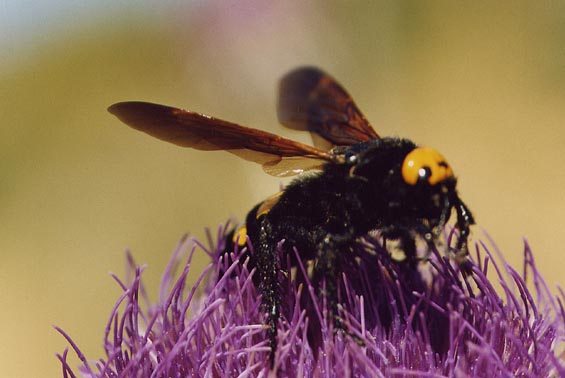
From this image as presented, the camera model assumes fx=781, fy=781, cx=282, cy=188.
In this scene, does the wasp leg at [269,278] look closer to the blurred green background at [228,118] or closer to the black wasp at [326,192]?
the black wasp at [326,192]

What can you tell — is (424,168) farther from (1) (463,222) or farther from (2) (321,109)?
(2) (321,109)

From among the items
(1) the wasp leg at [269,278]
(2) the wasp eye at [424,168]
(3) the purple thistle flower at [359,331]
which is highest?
(2) the wasp eye at [424,168]

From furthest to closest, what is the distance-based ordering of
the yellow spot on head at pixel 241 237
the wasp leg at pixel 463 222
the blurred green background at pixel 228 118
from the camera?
the blurred green background at pixel 228 118 → the yellow spot on head at pixel 241 237 → the wasp leg at pixel 463 222

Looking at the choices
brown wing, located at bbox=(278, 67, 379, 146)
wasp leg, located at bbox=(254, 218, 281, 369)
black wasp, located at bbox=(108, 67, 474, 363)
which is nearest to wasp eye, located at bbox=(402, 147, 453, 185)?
black wasp, located at bbox=(108, 67, 474, 363)

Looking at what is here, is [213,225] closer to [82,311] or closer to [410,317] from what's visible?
[82,311]

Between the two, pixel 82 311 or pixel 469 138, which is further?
pixel 469 138

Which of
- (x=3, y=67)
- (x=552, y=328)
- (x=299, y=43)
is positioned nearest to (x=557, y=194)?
(x=299, y=43)

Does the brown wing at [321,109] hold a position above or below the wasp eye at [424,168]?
above

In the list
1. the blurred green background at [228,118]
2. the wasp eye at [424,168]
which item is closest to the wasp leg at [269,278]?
the wasp eye at [424,168]
